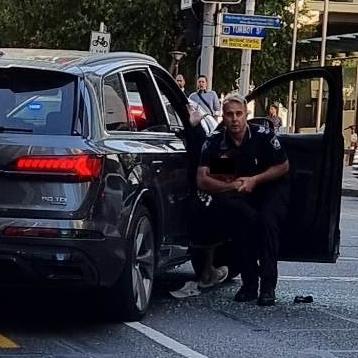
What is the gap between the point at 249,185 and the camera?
26.2 feet

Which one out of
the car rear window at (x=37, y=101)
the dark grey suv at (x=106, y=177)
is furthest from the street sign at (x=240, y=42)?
the car rear window at (x=37, y=101)

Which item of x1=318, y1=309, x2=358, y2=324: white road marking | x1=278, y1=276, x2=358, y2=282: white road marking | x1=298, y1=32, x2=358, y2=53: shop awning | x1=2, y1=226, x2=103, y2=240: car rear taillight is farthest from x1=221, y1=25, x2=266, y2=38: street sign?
x1=298, y1=32, x2=358, y2=53: shop awning

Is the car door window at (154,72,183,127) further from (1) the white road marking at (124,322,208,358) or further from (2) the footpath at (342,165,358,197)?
(2) the footpath at (342,165,358,197)

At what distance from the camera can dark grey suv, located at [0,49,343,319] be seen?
6.57 meters

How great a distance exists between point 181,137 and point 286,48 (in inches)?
1165

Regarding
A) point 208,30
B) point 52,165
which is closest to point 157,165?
point 52,165

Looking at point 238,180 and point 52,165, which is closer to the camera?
point 52,165

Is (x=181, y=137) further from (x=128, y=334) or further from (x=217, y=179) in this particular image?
(x=128, y=334)

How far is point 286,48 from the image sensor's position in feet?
123

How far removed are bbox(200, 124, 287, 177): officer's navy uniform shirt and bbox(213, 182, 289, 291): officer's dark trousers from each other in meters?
0.17

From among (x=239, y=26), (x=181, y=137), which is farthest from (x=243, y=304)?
(x=239, y=26)

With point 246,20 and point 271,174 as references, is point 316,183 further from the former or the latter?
point 246,20

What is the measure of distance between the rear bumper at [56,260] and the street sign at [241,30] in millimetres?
11612

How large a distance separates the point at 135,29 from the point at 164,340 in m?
27.5
